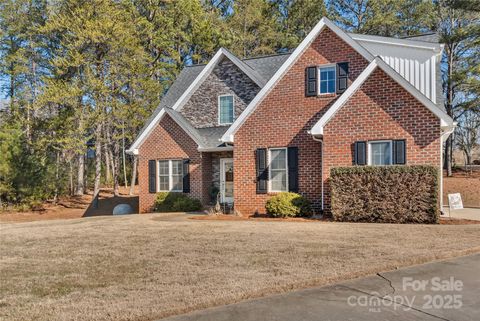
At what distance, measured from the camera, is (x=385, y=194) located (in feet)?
39.9

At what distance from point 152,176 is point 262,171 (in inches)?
228

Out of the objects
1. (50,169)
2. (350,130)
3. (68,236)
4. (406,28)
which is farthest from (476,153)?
(68,236)

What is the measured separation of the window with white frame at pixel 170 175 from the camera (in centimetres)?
1819

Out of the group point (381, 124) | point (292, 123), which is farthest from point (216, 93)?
point (381, 124)

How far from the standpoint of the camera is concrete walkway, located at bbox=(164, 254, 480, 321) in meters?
4.47

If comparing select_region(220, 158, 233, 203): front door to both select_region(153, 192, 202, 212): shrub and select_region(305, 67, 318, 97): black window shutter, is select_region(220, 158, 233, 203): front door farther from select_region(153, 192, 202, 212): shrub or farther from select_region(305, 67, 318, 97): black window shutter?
select_region(305, 67, 318, 97): black window shutter

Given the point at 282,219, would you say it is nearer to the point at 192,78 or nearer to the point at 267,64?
the point at 267,64

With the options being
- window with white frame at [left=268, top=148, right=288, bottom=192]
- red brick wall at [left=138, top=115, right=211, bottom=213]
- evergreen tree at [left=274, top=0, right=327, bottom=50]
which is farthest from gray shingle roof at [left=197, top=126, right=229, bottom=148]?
evergreen tree at [left=274, top=0, right=327, bottom=50]

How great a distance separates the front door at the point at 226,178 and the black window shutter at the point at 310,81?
186 inches

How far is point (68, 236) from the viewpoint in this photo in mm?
10609

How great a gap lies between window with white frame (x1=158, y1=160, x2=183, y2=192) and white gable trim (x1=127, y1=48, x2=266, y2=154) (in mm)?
1488

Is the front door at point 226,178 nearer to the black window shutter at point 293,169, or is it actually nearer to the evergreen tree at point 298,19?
the black window shutter at point 293,169

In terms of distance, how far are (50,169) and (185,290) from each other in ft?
74.1

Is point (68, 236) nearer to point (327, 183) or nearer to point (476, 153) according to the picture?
point (327, 183)
